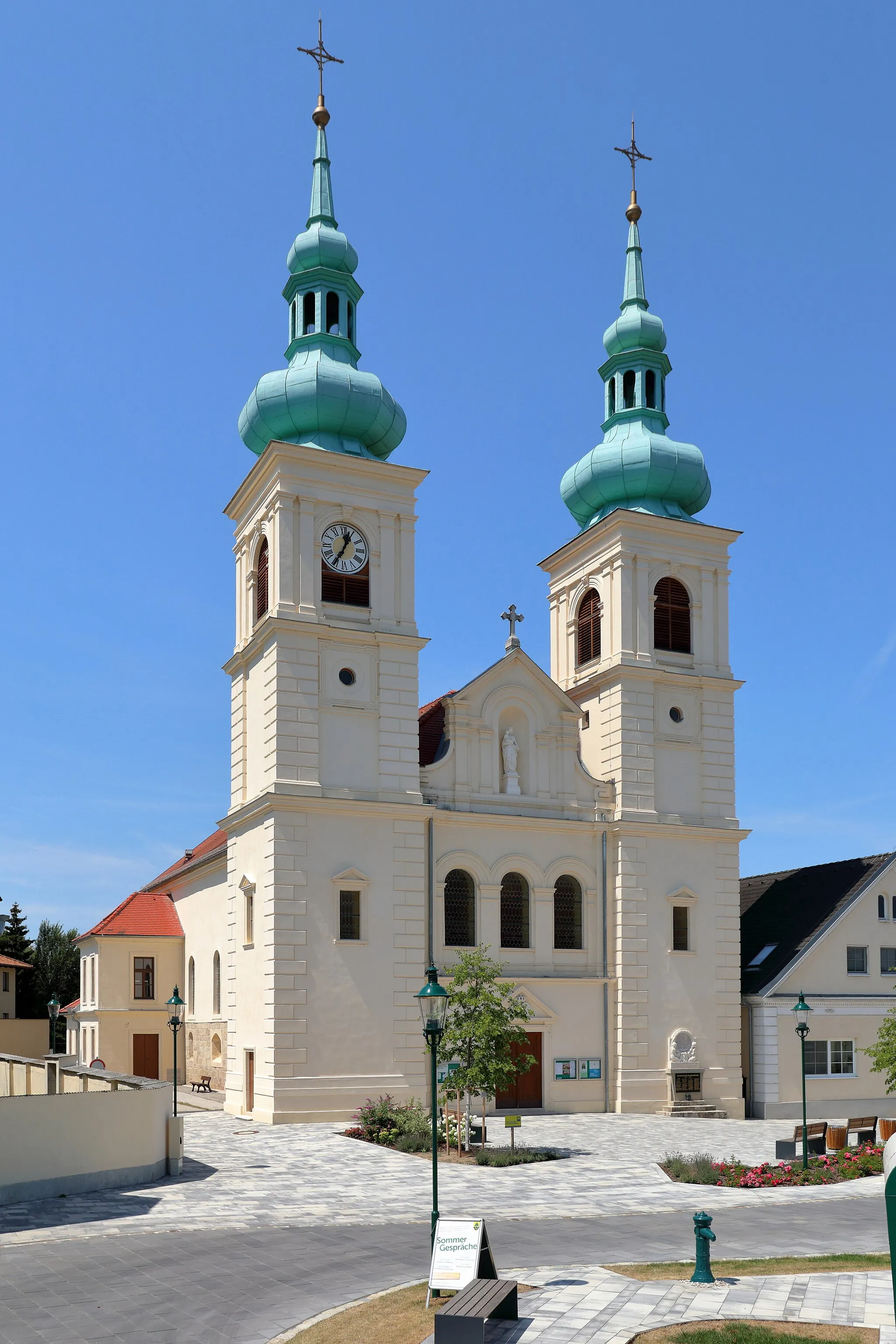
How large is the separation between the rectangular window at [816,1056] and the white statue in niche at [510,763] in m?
11.5

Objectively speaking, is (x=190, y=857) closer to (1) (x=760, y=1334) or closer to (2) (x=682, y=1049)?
(2) (x=682, y=1049)

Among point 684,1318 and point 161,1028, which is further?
point 161,1028

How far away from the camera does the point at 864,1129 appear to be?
30.6 metres

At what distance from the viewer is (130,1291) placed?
15094 millimetres

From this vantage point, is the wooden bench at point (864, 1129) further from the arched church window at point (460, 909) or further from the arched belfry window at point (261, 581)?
the arched belfry window at point (261, 581)

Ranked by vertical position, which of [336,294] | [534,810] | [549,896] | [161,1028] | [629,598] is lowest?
[161,1028]

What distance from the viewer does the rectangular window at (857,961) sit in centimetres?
4100

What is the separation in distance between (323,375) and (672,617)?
43.3 ft

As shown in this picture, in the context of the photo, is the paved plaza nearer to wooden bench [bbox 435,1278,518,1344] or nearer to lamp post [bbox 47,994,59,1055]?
wooden bench [bbox 435,1278,518,1344]

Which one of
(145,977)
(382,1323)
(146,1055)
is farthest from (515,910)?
(382,1323)

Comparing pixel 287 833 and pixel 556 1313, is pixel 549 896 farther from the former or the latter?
pixel 556 1313

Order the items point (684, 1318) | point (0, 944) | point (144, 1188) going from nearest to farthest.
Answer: point (684, 1318)
point (144, 1188)
point (0, 944)

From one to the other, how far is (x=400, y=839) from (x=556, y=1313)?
74.6ft

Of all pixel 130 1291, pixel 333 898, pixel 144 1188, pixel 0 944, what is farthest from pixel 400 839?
pixel 0 944
